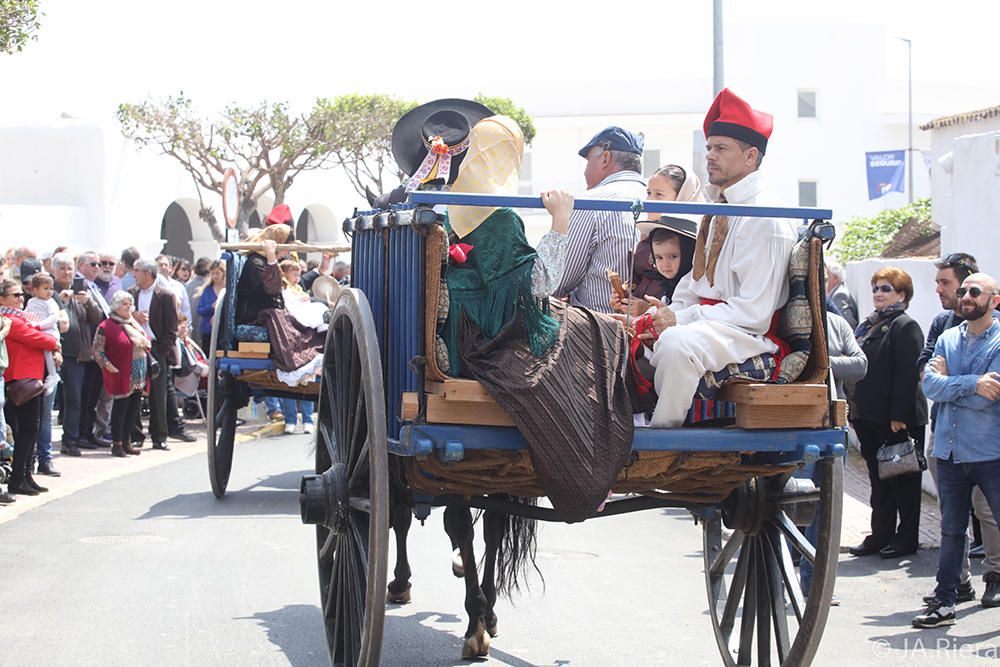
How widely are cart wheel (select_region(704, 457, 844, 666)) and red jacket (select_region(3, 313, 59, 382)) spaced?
22.5 feet

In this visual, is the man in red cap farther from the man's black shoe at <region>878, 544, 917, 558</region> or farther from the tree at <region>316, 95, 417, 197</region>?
the tree at <region>316, 95, 417, 197</region>

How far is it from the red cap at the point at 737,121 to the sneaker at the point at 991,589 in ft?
12.0

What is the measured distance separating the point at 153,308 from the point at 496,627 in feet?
30.9

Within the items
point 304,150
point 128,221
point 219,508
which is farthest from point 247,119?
point 219,508

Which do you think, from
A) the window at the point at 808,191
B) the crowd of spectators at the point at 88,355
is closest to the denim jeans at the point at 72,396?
the crowd of spectators at the point at 88,355

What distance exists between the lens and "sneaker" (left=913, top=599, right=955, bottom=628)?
725cm

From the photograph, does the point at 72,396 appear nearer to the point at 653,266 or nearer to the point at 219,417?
the point at 219,417

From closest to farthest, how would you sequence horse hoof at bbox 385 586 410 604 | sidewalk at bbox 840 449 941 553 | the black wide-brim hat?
the black wide-brim hat, horse hoof at bbox 385 586 410 604, sidewalk at bbox 840 449 941 553

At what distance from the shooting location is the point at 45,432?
12242 mm

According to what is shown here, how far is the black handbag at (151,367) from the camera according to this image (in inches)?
578

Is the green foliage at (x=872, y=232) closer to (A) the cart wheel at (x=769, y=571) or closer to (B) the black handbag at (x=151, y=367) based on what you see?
(B) the black handbag at (x=151, y=367)

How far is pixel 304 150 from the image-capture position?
39.9m

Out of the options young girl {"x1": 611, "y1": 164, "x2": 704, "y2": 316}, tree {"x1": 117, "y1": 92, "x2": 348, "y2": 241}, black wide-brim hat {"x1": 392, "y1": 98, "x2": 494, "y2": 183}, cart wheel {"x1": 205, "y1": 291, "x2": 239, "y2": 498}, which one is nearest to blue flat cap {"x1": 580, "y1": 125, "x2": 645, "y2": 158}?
young girl {"x1": 611, "y1": 164, "x2": 704, "y2": 316}

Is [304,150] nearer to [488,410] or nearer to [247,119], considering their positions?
[247,119]
